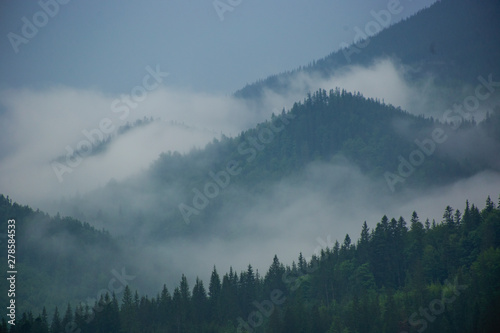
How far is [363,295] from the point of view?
5202 inches

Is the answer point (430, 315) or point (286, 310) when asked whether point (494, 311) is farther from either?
point (286, 310)

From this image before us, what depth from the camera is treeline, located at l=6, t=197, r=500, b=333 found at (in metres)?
119

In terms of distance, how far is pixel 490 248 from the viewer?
13038 centimetres

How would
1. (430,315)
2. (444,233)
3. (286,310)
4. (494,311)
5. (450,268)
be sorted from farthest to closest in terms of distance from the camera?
(444,233)
(450,268)
(286,310)
(430,315)
(494,311)

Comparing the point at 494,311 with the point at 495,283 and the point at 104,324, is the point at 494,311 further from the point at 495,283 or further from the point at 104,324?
the point at 104,324

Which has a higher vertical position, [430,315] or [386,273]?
[386,273]

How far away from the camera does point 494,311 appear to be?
111m

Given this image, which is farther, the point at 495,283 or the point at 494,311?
the point at 495,283

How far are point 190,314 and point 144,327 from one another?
8928 millimetres

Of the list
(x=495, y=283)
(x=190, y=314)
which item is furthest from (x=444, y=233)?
(x=190, y=314)

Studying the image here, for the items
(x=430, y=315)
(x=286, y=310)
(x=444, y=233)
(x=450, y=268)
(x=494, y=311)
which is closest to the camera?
(x=494, y=311)

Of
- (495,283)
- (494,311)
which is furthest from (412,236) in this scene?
(494,311)

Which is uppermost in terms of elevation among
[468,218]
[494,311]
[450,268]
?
[468,218]

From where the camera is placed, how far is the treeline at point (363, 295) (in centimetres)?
11944
